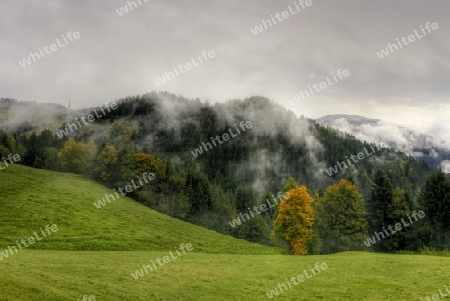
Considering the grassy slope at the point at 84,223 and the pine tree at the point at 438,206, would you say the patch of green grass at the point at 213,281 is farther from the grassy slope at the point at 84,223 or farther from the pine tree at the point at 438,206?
the pine tree at the point at 438,206

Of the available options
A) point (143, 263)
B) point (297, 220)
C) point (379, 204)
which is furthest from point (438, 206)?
point (143, 263)

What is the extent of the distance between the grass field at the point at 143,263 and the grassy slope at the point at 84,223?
6.8 inches

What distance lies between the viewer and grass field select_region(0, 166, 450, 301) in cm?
2346

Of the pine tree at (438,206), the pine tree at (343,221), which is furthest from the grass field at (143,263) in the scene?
the pine tree at (438,206)

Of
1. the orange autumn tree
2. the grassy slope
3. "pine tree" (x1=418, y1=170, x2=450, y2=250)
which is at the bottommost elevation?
"pine tree" (x1=418, y1=170, x2=450, y2=250)

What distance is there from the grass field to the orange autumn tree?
5.66 metres

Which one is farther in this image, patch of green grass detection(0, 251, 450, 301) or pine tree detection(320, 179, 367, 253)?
pine tree detection(320, 179, 367, 253)

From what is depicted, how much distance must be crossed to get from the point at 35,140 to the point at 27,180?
199 ft

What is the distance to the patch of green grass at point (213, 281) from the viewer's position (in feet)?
69.8

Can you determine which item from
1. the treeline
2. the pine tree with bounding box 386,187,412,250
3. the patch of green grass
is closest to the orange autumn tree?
the treeline

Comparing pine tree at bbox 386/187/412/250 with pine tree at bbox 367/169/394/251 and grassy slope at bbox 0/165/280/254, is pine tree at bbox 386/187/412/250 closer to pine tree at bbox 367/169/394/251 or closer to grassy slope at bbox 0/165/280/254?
pine tree at bbox 367/169/394/251

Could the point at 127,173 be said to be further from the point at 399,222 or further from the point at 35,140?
the point at 399,222

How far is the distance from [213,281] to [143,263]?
34.3 feet

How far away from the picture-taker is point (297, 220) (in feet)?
216
